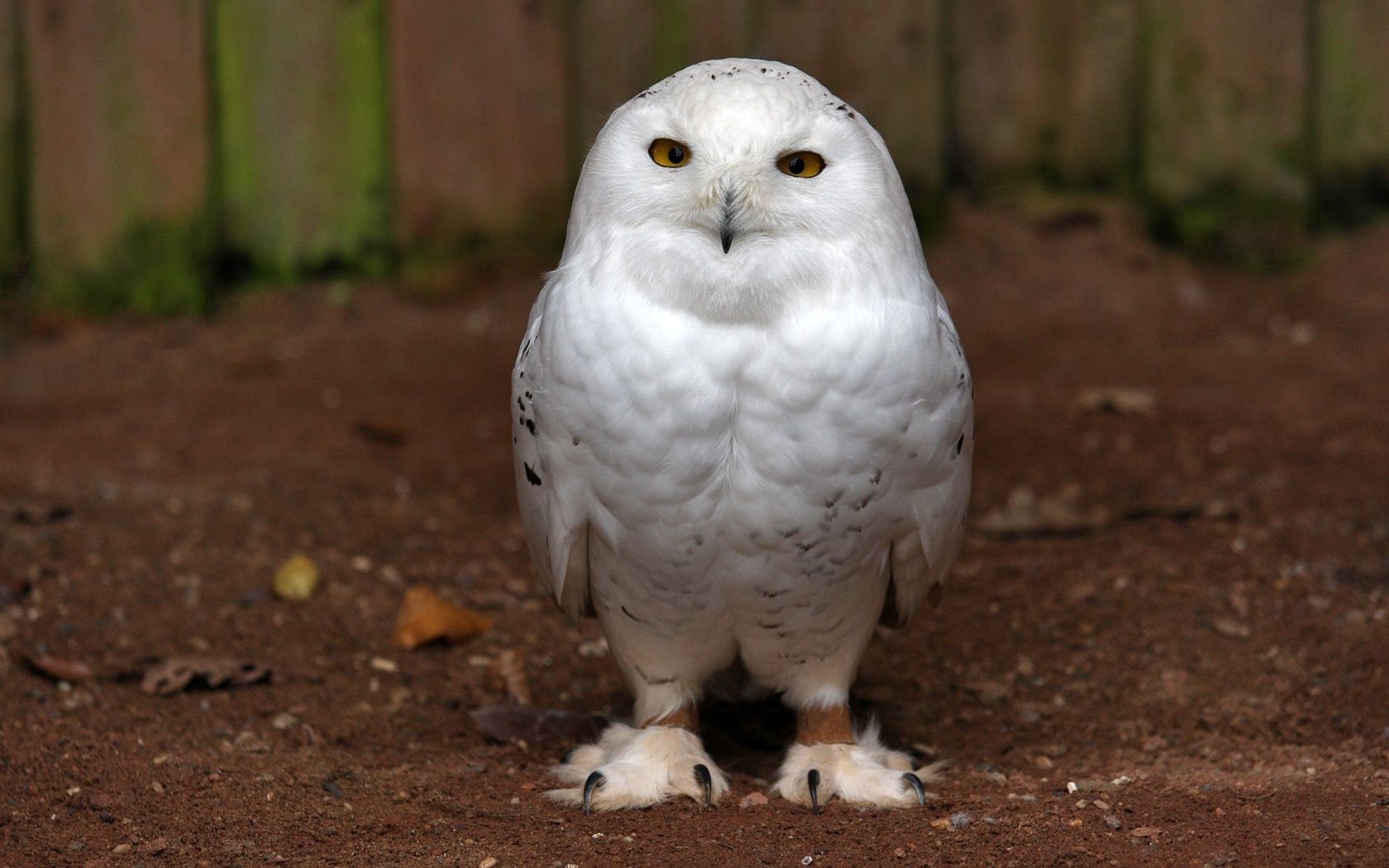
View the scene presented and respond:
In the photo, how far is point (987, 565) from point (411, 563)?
1.57 meters

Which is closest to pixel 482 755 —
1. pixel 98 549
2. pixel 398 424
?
pixel 98 549

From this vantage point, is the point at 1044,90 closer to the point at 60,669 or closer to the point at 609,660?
the point at 609,660

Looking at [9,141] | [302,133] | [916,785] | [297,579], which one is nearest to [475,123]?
[302,133]

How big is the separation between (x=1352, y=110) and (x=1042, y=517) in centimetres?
250

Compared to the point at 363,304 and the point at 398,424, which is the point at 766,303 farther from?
the point at 363,304

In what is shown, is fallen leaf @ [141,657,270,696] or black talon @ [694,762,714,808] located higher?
black talon @ [694,762,714,808]

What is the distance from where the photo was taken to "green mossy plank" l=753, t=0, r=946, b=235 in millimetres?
5629

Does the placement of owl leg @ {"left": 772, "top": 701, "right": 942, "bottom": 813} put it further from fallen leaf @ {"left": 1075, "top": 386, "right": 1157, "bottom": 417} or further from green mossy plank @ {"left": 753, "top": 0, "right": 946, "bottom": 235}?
green mossy plank @ {"left": 753, "top": 0, "right": 946, "bottom": 235}

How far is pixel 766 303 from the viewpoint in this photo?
2.63m

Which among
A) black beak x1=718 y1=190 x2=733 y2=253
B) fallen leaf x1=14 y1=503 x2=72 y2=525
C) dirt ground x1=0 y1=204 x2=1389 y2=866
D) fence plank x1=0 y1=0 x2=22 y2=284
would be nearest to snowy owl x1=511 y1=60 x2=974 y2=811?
black beak x1=718 y1=190 x2=733 y2=253

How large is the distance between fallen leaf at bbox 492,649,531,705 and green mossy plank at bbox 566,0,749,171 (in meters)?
2.43

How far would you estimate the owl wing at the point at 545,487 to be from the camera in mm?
2803

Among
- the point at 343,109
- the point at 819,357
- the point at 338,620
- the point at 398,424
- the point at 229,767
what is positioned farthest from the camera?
the point at 343,109

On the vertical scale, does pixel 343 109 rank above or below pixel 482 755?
above
